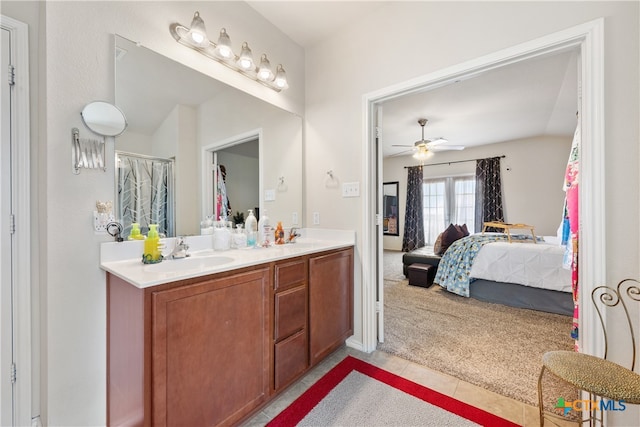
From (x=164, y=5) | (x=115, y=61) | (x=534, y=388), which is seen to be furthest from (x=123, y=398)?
(x=534, y=388)

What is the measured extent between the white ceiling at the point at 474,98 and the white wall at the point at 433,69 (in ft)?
0.63

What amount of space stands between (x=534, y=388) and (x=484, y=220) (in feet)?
15.0

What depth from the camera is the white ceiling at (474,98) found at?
206 centimetres

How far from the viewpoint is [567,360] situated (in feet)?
3.66

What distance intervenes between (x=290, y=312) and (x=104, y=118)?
142 centimetres

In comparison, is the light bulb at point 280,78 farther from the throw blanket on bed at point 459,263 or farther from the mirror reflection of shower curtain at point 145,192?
the throw blanket on bed at point 459,263

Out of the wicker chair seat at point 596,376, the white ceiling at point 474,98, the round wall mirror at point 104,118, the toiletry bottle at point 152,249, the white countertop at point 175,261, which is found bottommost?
the wicker chair seat at point 596,376

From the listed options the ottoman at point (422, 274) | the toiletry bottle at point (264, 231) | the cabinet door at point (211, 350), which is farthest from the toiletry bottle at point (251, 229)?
the ottoman at point (422, 274)

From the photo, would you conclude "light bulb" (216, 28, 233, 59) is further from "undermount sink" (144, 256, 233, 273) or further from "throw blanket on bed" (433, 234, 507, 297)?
"throw blanket on bed" (433, 234, 507, 297)

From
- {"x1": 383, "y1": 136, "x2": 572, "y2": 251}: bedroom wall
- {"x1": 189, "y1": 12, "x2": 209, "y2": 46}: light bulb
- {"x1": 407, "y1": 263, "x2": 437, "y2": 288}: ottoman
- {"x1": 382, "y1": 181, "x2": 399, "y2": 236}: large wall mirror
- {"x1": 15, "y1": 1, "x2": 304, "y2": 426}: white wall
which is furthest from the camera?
{"x1": 382, "y1": 181, "x2": 399, "y2": 236}: large wall mirror

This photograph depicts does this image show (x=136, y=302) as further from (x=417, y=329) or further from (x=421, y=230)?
(x=421, y=230)

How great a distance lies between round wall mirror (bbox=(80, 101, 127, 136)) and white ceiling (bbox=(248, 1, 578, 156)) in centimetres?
135

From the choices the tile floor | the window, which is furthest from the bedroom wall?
the tile floor

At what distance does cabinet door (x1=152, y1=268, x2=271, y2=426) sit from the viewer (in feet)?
3.37
